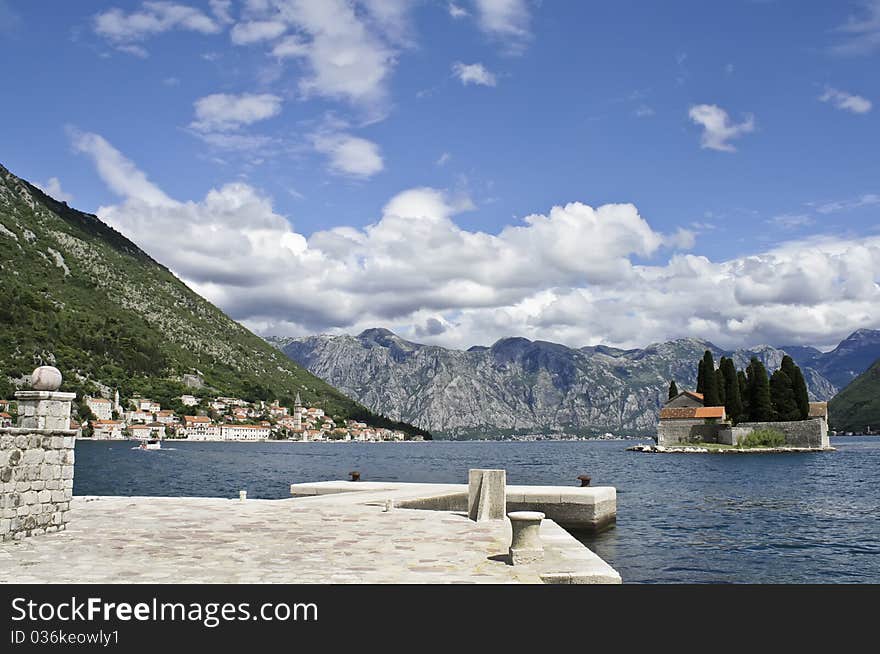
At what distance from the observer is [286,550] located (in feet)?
44.7

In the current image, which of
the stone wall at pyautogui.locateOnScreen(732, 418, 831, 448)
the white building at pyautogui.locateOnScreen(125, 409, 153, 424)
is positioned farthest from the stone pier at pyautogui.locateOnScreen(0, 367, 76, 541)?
the white building at pyautogui.locateOnScreen(125, 409, 153, 424)

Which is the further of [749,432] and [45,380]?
[749,432]

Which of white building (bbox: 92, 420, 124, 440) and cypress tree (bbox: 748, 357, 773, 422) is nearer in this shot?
cypress tree (bbox: 748, 357, 773, 422)

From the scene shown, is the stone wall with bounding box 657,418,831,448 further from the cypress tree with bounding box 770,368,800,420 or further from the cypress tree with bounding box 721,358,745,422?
the cypress tree with bounding box 770,368,800,420

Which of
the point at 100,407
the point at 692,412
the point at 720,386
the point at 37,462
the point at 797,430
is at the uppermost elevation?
the point at 720,386

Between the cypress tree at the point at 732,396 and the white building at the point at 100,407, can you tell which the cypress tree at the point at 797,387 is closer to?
the cypress tree at the point at 732,396

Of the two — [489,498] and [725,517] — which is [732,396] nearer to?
[725,517]

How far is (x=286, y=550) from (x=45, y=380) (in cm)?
746

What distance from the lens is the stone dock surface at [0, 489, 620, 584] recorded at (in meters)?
11.1

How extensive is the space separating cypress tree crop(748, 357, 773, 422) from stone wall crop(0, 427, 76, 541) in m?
112

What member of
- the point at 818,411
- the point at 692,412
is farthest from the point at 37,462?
the point at 818,411
